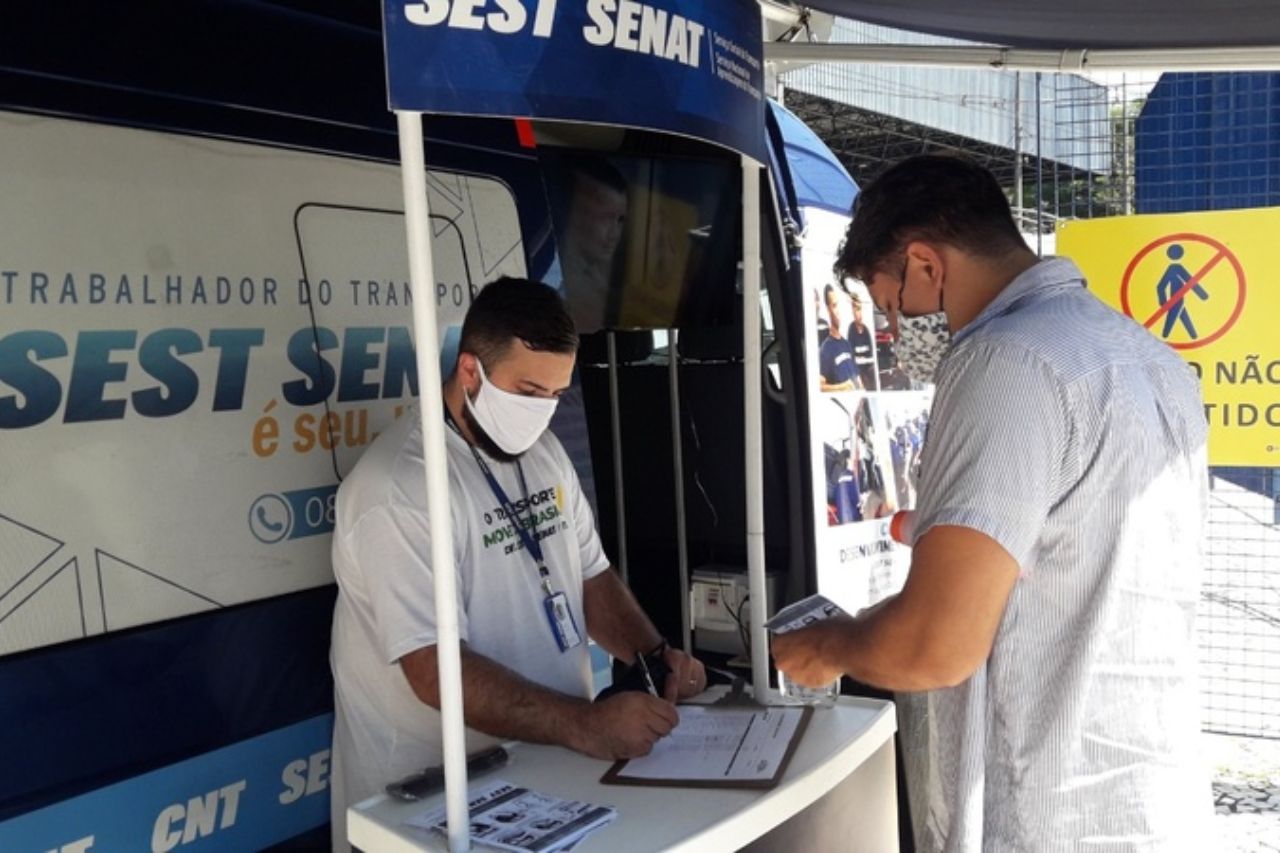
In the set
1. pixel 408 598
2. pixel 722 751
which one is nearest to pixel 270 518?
pixel 408 598

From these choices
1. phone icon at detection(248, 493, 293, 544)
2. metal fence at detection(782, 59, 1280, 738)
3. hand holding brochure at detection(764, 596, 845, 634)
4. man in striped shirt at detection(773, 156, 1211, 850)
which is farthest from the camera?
metal fence at detection(782, 59, 1280, 738)

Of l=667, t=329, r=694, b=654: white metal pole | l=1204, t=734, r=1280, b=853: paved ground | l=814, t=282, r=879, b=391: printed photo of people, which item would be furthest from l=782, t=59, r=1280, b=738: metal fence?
l=667, t=329, r=694, b=654: white metal pole

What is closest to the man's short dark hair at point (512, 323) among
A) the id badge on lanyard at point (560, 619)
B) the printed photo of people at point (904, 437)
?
the id badge on lanyard at point (560, 619)

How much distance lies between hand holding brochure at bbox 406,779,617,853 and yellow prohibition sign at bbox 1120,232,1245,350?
405 centimetres

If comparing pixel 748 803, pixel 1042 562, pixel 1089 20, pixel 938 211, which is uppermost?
pixel 1089 20

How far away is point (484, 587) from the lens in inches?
93.2

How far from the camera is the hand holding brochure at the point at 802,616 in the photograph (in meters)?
2.10

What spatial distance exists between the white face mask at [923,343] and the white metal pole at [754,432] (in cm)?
40

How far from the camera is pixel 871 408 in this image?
4.56 metres

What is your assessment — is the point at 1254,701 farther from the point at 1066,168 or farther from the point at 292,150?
the point at 292,150

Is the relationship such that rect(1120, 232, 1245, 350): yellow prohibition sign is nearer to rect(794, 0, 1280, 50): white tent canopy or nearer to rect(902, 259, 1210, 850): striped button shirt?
rect(794, 0, 1280, 50): white tent canopy

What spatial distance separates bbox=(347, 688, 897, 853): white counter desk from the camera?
1.82 meters

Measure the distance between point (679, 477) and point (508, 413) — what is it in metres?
2.07

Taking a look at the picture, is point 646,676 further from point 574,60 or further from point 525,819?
point 574,60
